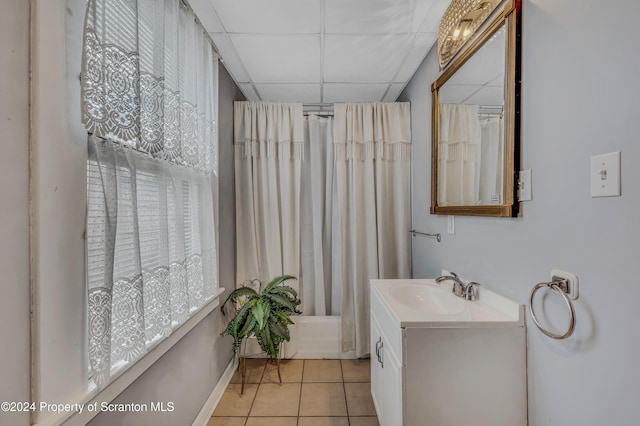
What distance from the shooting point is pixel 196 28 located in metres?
1.49

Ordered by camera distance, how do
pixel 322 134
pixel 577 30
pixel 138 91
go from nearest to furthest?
pixel 577 30
pixel 138 91
pixel 322 134

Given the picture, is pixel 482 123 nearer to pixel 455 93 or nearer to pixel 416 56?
pixel 455 93

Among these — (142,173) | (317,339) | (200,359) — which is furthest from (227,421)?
(142,173)

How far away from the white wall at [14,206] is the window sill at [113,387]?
0.09 meters

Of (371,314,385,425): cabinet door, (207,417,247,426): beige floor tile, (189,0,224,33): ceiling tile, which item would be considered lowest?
(207,417,247,426): beige floor tile

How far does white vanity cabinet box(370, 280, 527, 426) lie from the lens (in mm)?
1050

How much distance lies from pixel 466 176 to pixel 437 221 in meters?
0.47

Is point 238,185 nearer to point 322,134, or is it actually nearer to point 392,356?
point 322,134

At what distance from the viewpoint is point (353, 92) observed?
7.57 ft

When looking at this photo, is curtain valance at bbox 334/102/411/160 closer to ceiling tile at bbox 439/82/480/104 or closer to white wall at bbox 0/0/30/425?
ceiling tile at bbox 439/82/480/104

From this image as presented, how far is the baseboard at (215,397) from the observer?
62.9 inches

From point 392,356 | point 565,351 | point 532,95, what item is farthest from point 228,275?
point 532,95

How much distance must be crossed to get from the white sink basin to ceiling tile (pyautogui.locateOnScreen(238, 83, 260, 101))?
185cm

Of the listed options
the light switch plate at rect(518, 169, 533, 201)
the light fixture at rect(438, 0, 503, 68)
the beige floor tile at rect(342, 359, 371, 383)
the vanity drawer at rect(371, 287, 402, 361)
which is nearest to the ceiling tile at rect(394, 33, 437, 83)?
the light fixture at rect(438, 0, 503, 68)
